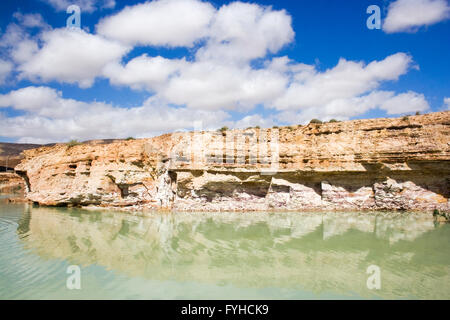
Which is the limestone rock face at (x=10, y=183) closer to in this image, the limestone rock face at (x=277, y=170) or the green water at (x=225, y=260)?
the limestone rock face at (x=277, y=170)

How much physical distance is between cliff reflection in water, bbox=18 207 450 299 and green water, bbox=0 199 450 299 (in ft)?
0.10

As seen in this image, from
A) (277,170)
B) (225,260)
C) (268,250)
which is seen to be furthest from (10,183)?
(268,250)

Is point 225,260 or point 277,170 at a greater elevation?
point 277,170

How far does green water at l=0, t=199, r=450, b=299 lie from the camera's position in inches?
229

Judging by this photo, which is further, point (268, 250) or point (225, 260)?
point (268, 250)

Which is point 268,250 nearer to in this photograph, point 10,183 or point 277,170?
point 277,170

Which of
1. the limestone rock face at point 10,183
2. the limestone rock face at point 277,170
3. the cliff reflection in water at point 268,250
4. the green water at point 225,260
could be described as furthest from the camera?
the limestone rock face at point 10,183

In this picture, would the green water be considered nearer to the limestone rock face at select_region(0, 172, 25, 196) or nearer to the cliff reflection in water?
the cliff reflection in water

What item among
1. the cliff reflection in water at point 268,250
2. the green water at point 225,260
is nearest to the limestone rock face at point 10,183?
the cliff reflection in water at point 268,250

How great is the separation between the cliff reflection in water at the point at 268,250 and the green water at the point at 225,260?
3 cm

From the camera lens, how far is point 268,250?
8.98 m

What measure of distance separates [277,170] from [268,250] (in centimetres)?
1105

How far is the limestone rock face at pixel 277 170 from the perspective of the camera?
17594mm
